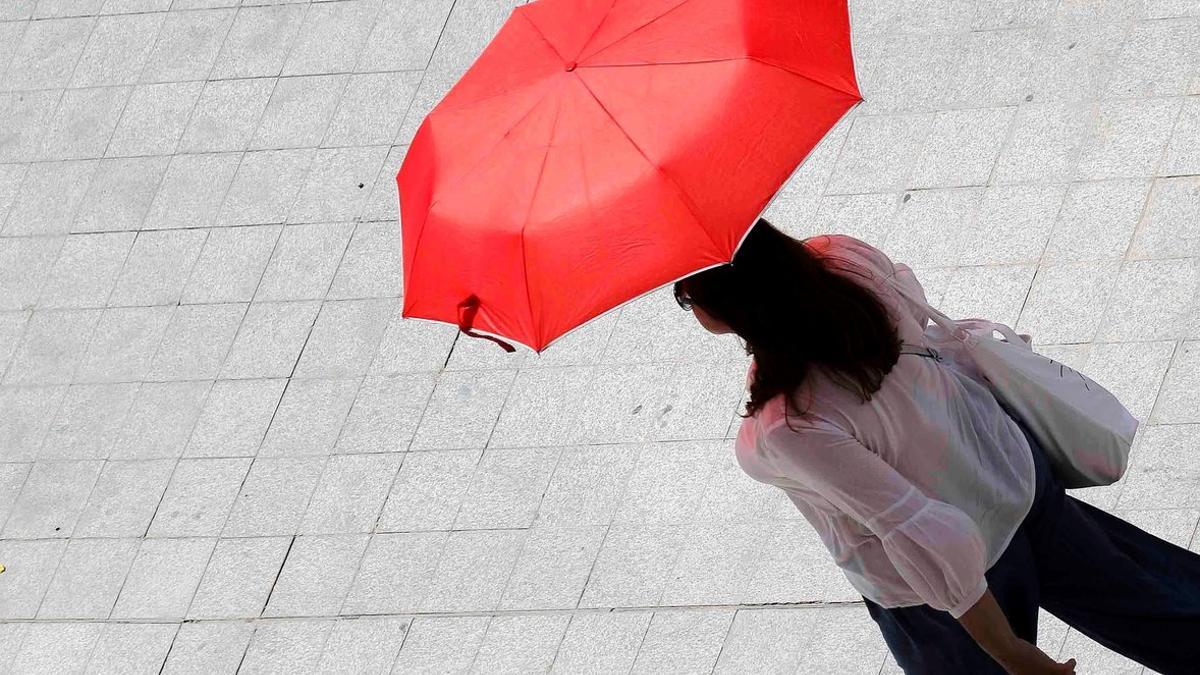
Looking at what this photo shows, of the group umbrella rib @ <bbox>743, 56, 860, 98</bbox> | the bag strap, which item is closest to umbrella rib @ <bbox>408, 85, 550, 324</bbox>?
umbrella rib @ <bbox>743, 56, 860, 98</bbox>

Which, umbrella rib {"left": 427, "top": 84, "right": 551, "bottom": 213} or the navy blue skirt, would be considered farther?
the navy blue skirt

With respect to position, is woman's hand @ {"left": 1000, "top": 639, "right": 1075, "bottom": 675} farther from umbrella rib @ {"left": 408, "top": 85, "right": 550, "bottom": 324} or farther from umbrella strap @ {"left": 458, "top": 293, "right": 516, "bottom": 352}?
umbrella rib @ {"left": 408, "top": 85, "right": 550, "bottom": 324}

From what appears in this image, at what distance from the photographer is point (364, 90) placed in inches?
270

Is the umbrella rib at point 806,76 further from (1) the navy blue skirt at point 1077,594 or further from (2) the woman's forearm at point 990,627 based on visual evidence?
(2) the woman's forearm at point 990,627

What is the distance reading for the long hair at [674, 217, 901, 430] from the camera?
8.60 ft

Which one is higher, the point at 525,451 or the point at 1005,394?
the point at 1005,394

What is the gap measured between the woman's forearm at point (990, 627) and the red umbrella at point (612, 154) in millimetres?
793

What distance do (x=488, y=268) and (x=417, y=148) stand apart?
437mm

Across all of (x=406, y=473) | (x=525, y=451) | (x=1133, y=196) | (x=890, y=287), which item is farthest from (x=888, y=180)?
(x=890, y=287)

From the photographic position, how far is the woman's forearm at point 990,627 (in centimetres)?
276

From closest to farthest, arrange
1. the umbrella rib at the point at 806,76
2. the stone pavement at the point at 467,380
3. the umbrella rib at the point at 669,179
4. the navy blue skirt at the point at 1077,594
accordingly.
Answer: the umbrella rib at the point at 669,179 < the umbrella rib at the point at 806,76 < the navy blue skirt at the point at 1077,594 < the stone pavement at the point at 467,380

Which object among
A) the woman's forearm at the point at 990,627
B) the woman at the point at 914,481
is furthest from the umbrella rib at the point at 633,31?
the woman's forearm at the point at 990,627

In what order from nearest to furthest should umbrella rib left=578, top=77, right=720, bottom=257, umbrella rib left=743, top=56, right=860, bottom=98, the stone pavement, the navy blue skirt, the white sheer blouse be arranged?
umbrella rib left=578, top=77, right=720, bottom=257 → the white sheer blouse → umbrella rib left=743, top=56, right=860, bottom=98 → the navy blue skirt → the stone pavement

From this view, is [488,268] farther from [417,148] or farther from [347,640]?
[347,640]
